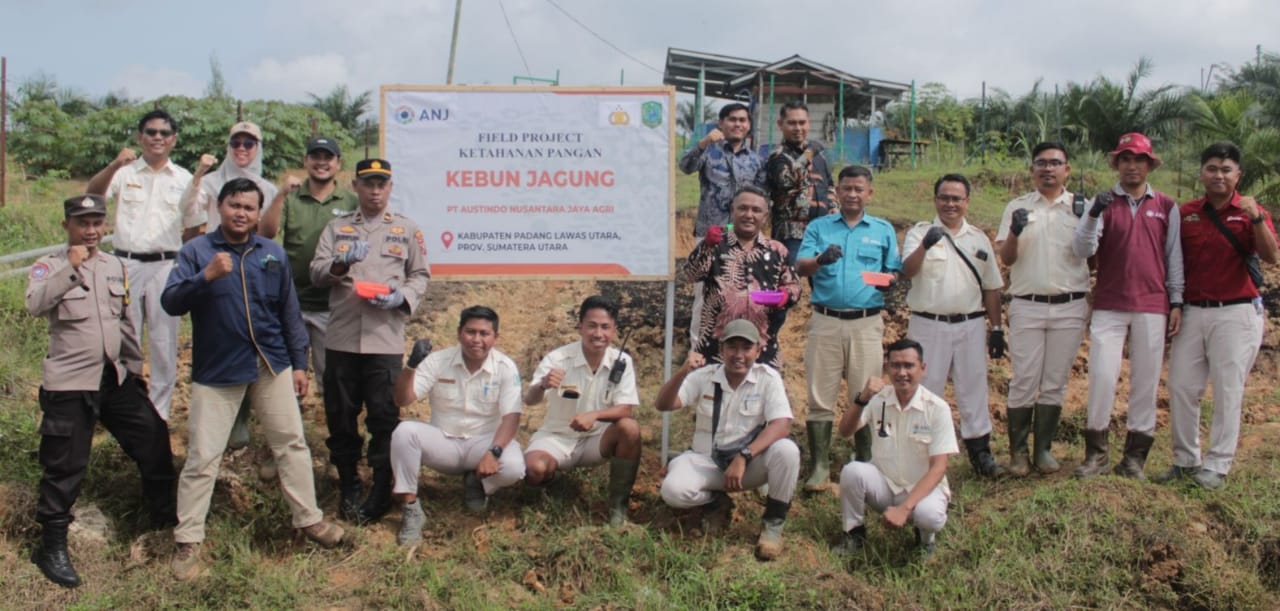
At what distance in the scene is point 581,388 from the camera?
16.6 ft

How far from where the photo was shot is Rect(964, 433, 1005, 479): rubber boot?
17.8 ft

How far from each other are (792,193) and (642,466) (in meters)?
1.94

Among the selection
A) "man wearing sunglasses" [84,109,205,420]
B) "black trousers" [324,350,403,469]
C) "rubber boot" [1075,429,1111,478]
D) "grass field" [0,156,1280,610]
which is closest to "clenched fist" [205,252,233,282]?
"black trousers" [324,350,403,469]

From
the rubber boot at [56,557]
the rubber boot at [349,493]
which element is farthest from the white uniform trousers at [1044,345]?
the rubber boot at [56,557]

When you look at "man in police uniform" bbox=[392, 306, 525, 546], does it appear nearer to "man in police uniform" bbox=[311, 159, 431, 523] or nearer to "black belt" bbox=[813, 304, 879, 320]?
"man in police uniform" bbox=[311, 159, 431, 523]

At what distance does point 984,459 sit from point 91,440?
4.93 meters

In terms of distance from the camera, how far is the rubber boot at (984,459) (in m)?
5.42

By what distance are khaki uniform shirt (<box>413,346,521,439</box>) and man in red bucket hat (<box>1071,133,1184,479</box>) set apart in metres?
3.22

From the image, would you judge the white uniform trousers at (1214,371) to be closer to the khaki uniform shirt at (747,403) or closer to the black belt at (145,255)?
the khaki uniform shirt at (747,403)

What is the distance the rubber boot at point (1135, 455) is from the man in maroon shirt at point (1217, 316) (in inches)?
4.4

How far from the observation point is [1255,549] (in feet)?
15.0

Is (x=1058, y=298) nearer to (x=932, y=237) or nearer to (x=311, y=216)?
(x=932, y=237)

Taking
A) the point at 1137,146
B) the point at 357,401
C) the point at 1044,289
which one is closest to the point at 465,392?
the point at 357,401

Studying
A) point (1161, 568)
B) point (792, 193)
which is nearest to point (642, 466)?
point (792, 193)
